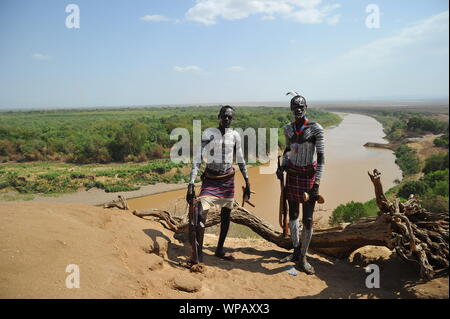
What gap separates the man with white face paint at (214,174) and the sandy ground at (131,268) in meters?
0.46

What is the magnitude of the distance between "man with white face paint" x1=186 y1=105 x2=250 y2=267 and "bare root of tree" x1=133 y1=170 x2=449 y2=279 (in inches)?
31.8

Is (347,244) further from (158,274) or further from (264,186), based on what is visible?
(264,186)

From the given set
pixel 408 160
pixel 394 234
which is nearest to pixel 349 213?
pixel 394 234

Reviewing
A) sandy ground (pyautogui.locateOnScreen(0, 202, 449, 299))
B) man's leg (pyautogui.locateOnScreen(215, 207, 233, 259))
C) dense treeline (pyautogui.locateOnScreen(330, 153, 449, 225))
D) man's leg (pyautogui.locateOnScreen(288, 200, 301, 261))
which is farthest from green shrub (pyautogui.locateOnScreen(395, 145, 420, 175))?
man's leg (pyautogui.locateOnScreen(215, 207, 233, 259))

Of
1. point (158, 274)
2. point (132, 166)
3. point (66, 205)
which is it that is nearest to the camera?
point (158, 274)

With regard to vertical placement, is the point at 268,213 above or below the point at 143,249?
below

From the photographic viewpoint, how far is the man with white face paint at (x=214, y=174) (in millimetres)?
3629

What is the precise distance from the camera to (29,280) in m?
2.38

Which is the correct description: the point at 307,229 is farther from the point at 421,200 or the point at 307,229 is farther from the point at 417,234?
the point at 421,200

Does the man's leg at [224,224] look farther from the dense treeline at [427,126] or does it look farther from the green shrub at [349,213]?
the dense treeline at [427,126]

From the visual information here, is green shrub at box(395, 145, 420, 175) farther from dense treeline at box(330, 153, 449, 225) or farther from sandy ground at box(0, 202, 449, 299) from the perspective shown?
sandy ground at box(0, 202, 449, 299)

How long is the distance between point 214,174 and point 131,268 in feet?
4.52
